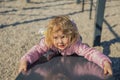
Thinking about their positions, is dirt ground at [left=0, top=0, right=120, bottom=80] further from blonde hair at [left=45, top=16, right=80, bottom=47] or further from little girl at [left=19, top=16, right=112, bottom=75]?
blonde hair at [left=45, top=16, right=80, bottom=47]

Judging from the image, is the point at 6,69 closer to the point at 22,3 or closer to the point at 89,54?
the point at 89,54

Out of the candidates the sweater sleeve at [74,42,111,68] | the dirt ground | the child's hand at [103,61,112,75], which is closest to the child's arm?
the sweater sleeve at [74,42,111,68]

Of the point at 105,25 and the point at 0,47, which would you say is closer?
the point at 0,47

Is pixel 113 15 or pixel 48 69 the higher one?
pixel 48 69

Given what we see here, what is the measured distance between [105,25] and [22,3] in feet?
8.06

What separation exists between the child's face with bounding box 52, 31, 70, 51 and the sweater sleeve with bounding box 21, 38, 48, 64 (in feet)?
0.50

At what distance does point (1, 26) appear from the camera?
5.86m

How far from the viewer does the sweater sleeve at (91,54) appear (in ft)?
8.90

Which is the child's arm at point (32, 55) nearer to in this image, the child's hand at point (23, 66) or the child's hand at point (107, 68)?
the child's hand at point (23, 66)

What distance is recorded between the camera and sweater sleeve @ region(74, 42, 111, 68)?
2712 millimetres

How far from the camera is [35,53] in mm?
2861

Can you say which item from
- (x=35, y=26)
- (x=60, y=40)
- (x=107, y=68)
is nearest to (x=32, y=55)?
(x=60, y=40)

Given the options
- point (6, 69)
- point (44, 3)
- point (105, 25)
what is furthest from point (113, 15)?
point (6, 69)

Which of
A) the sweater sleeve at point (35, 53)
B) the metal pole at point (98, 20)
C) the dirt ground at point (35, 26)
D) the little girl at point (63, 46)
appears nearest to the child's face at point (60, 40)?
the little girl at point (63, 46)
